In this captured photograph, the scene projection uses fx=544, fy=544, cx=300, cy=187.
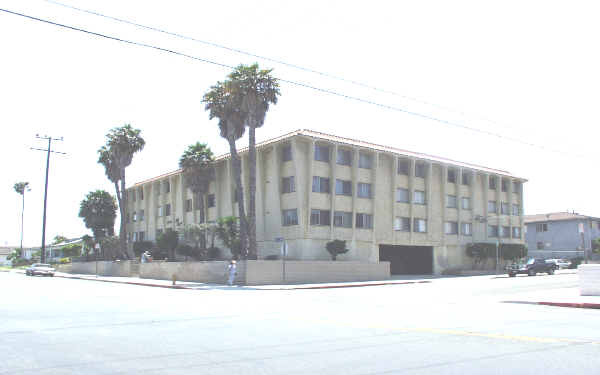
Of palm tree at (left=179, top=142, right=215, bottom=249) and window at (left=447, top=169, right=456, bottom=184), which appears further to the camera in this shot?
window at (left=447, top=169, right=456, bottom=184)

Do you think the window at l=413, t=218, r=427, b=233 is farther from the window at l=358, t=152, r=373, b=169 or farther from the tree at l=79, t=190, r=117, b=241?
the tree at l=79, t=190, r=117, b=241

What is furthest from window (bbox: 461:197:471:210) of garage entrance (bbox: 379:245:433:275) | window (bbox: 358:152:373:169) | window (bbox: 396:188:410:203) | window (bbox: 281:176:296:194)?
window (bbox: 281:176:296:194)

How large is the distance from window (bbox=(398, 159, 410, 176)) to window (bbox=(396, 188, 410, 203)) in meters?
1.50

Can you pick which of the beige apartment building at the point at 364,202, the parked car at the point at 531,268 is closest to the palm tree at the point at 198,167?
the beige apartment building at the point at 364,202

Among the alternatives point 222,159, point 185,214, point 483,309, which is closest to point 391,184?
point 222,159

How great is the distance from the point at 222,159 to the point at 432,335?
36.9 meters

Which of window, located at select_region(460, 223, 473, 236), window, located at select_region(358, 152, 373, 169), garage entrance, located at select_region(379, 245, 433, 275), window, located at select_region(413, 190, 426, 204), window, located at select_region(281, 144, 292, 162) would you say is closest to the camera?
window, located at select_region(281, 144, 292, 162)

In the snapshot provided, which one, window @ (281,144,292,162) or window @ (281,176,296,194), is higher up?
window @ (281,144,292,162)

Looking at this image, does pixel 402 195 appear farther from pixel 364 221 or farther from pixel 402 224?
pixel 364 221

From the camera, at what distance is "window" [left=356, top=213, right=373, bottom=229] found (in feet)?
135

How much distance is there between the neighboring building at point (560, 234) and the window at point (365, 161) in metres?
37.4

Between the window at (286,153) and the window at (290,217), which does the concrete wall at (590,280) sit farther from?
the window at (286,153)

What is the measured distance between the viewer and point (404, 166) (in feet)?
149

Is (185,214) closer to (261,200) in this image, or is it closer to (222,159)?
(222,159)
